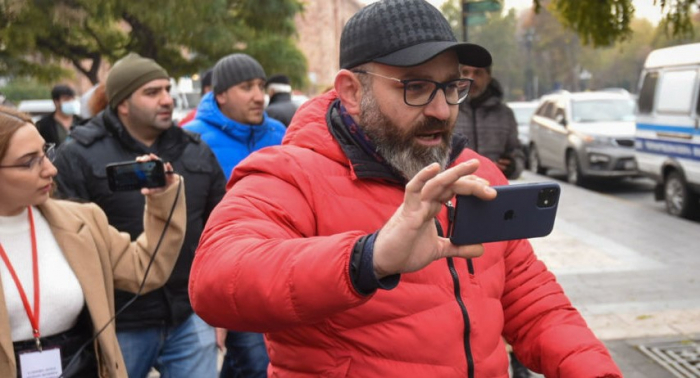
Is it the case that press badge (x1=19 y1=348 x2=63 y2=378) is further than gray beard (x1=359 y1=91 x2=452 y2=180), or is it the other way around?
press badge (x1=19 y1=348 x2=63 y2=378)

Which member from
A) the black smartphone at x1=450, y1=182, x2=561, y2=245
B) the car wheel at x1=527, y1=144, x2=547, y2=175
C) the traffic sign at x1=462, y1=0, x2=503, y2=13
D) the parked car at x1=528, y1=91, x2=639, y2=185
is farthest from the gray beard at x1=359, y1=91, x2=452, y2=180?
the car wheel at x1=527, y1=144, x2=547, y2=175

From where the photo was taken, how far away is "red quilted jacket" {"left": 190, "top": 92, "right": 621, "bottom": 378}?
155 cm

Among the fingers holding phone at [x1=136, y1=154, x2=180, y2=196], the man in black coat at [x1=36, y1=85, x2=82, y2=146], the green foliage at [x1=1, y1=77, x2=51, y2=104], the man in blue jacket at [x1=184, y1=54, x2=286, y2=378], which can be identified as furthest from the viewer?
the green foliage at [x1=1, y1=77, x2=51, y2=104]

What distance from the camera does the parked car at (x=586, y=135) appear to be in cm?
1470

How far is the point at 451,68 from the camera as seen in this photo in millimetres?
1948

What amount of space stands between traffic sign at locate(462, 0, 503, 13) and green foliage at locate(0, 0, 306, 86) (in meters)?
4.85

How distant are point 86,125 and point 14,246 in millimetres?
1274

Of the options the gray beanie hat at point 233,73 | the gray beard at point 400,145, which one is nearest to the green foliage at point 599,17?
the gray beanie hat at point 233,73

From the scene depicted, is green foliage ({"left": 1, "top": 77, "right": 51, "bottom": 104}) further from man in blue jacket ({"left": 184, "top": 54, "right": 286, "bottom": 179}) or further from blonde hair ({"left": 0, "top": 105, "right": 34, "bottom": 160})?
blonde hair ({"left": 0, "top": 105, "right": 34, "bottom": 160})

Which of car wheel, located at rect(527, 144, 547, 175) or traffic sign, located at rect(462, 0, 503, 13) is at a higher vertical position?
traffic sign, located at rect(462, 0, 503, 13)

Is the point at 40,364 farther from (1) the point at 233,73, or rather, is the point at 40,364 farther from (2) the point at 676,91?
(2) the point at 676,91

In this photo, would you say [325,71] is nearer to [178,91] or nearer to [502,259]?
[178,91]

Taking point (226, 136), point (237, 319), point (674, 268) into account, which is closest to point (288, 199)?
point (237, 319)

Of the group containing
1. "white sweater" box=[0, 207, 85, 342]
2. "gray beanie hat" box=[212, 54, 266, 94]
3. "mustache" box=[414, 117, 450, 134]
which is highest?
"mustache" box=[414, 117, 450, 134]
